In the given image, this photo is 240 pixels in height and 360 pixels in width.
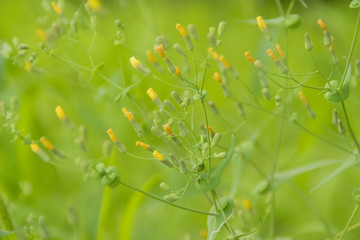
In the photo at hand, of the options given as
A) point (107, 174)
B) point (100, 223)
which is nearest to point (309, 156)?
point (100, 223)

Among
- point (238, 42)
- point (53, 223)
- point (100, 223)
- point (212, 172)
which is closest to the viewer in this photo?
point (212, 172)

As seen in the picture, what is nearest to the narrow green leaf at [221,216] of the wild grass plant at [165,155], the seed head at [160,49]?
the wild grass plant at [165,155]

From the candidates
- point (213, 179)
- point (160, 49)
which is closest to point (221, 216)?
point (213, 179)

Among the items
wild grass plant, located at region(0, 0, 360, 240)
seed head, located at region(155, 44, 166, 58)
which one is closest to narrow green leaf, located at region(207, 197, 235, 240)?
wild grass plant, located at region(0, 0, 360, 240)

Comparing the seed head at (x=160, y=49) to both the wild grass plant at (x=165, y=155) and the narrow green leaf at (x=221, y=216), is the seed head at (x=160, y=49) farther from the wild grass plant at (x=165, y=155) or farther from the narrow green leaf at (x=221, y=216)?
the narrow green leaf at (x=221, y=216)

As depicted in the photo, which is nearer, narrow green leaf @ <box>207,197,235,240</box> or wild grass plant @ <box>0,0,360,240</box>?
narrow green leaf @ <box>207,197,235,240</box>

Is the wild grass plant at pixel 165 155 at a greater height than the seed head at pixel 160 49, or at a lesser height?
lesser

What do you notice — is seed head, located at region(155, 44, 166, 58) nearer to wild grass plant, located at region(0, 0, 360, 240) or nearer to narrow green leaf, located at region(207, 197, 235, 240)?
wild grass plant, located at region(0, 0, 360, 240)

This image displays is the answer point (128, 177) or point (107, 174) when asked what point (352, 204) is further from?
point (107, 174)

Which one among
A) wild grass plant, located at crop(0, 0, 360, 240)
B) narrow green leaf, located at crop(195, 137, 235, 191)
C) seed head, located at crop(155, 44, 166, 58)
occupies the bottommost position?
wild grass plant, located at crop(0, 0, 360, 240)

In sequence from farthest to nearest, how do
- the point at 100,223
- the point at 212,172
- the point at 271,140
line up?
1. the point at 271,140
2. the point at 100,223
3. the point at 212,172

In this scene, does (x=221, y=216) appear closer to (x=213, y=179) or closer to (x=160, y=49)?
(x=213, y=179)
